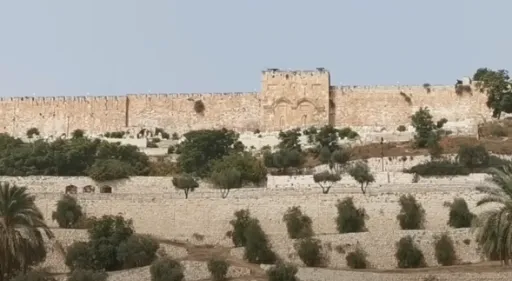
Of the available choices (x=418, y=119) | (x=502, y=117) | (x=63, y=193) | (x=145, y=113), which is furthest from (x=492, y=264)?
(x=145, y=113)

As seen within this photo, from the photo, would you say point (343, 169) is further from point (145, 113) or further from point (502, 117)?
point (145, 113)

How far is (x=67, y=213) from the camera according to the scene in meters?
38.8

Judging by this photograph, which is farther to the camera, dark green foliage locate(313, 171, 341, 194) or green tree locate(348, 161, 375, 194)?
dark green foliage locate(313, 171, 341, 194)

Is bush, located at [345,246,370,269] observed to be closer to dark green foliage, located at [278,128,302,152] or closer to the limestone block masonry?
dark green foliage, located at [278,128,302,152]

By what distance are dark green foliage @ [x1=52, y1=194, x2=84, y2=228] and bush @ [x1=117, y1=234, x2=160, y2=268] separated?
13.6ft

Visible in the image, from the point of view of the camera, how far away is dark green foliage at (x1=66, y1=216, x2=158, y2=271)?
34594 mm

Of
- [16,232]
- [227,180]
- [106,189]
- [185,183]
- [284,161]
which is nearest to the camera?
[16,232]

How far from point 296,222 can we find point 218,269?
539 centimetres

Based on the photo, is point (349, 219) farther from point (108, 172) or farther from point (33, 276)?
point (108, 172)

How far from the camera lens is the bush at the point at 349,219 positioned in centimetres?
3734

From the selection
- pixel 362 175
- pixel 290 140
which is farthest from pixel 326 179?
pixel 290 140

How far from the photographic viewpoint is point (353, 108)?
59.9 meters

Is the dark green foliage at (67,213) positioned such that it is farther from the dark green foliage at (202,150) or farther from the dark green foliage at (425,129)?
the dark green foliage at (425,129)

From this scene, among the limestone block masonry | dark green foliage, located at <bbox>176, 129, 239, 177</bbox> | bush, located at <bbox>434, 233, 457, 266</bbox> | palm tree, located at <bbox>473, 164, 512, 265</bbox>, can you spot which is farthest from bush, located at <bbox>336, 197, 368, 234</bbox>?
the limestone block masonry
